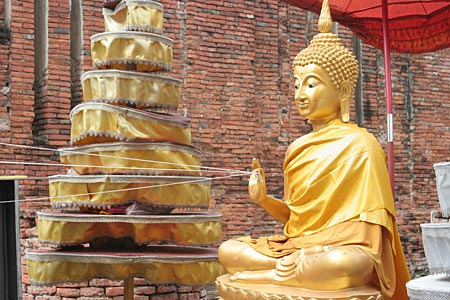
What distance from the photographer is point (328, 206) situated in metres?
4.61

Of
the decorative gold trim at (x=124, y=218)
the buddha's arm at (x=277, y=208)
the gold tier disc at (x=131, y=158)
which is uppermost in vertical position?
the gold tier disc at (x=131, y=158)

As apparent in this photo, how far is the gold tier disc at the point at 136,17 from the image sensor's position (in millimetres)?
5523

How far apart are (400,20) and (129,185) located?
3.62m

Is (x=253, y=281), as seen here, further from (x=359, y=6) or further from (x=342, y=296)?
(x=359, y=6)

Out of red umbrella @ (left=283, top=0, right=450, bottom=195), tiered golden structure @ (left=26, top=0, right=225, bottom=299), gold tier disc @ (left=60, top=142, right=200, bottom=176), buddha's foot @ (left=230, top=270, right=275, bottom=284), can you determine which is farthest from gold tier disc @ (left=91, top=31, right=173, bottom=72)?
red umbrella @ (left=283, top=0, right=450, bottom=195)

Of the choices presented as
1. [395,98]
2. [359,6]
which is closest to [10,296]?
[359,6]

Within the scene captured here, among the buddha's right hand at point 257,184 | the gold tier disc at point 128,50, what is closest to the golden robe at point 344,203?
the buddha's right hand at point 257,184

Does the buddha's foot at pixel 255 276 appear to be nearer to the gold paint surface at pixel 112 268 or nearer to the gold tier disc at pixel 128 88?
the gold paint surface at pixel 112 268

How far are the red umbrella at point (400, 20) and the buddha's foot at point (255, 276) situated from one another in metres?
3.42

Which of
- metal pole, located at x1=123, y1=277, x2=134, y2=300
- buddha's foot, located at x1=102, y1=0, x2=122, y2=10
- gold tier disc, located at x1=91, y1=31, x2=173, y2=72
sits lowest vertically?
metal pole, located at x1=123, y1=277, x2=134, y2=300

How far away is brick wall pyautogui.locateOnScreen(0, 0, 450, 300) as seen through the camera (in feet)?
22.7

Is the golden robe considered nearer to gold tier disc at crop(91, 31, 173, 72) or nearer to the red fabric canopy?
gold tier disc at crop(91, 31, 173, 72)

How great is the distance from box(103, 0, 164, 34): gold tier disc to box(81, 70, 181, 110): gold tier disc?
370 millimetres

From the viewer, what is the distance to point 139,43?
545cm
